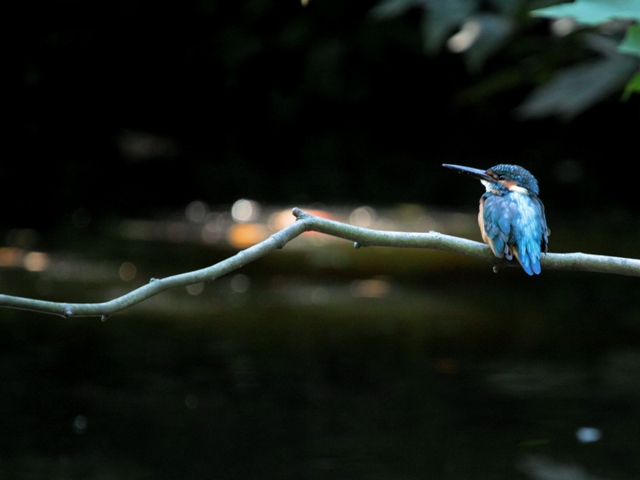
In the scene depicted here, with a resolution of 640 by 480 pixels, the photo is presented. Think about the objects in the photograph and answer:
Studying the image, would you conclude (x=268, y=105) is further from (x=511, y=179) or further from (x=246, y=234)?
(x=511, y=179)

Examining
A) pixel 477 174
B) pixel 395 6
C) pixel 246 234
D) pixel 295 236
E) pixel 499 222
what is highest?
pixel 395 6

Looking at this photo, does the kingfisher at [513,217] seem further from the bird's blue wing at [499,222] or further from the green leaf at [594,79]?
the green leaf at [594,79]

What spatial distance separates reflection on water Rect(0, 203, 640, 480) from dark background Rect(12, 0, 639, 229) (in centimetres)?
282

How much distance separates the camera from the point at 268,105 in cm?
871

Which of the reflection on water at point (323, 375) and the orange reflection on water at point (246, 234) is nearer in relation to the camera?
the reflection on water at point (323, 375)

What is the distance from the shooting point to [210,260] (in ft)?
15.5

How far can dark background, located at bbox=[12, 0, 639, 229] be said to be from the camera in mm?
7566

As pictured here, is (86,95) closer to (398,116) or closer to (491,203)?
(398,116)

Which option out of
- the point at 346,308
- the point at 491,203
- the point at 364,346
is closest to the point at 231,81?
the point at 346,308

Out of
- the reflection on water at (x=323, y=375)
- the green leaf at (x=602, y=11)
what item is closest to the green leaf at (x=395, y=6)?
the reflection on water at (x=323, y=375)

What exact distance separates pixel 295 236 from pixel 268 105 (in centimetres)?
735

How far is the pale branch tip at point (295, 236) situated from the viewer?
4.49ft

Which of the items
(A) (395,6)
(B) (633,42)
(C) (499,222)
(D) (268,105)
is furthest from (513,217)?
(D) (268,105)

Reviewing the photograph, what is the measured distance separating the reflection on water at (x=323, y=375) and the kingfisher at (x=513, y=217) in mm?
895
